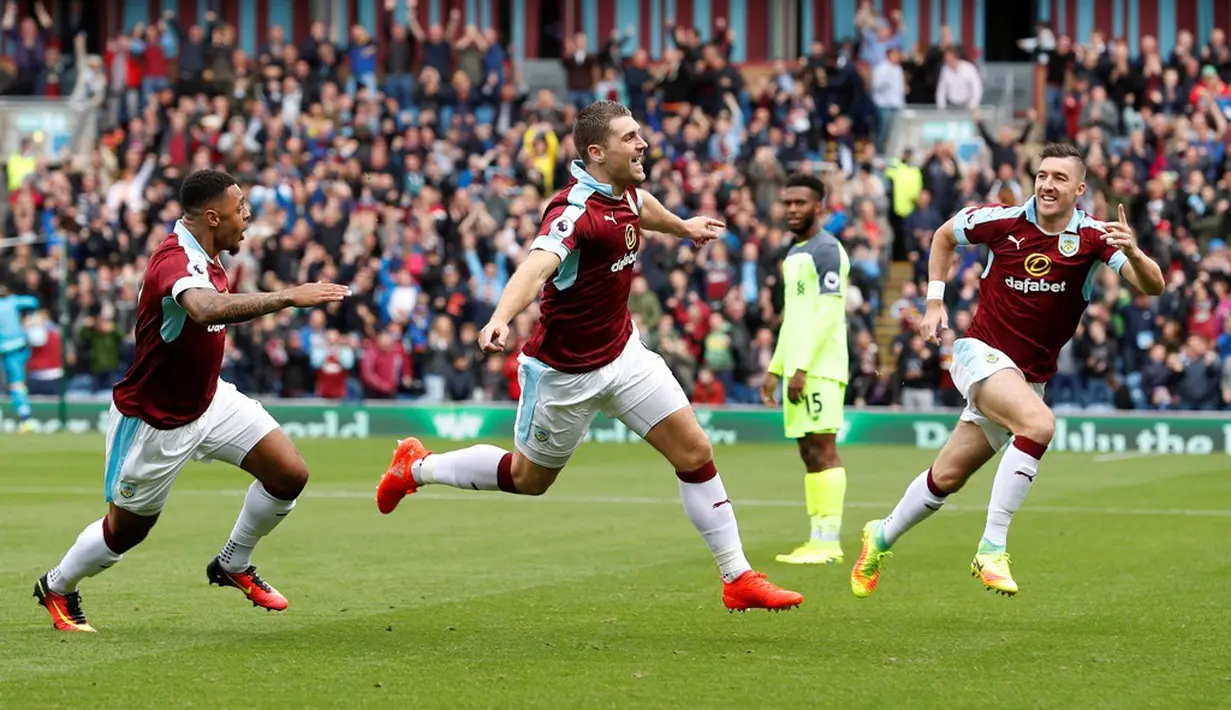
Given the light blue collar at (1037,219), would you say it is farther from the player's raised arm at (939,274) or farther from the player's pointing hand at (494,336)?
the player's pointing hand at (494,336)

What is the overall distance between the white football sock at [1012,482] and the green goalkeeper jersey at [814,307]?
298 centimetres

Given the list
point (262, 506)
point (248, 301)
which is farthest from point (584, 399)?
point (248, 301)

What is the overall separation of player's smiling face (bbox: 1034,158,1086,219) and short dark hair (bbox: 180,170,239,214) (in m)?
3.94

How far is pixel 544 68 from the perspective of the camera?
35625 mm

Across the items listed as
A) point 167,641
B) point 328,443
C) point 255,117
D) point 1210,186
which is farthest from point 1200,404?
point 167,641

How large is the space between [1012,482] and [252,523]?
12.1 feet

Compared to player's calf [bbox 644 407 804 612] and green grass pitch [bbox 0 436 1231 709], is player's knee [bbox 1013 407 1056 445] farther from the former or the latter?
player's calf [bbox 644 407 804 612]

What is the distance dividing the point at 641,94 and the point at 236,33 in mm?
11547

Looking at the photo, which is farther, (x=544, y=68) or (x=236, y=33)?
(x=236, y=33)

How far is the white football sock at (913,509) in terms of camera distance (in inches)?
393

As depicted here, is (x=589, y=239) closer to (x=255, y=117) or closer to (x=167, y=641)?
(x=167, y=641)

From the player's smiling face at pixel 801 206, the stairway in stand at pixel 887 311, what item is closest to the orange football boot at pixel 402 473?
the player's smiling face at pixel 801 206

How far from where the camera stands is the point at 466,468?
389 inches

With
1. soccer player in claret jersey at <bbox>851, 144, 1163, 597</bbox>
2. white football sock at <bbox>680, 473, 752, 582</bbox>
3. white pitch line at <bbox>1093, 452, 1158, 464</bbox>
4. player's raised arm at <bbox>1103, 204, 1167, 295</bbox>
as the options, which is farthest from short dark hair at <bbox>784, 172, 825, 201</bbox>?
white pitch line at <bbox>1093, 452, 1158, 464</bbox>
